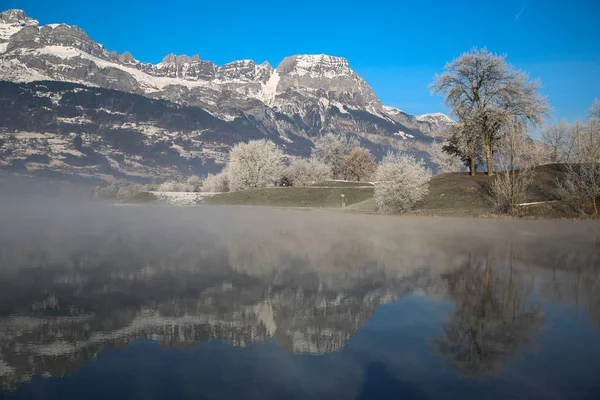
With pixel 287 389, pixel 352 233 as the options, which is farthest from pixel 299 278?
pixel 352 233

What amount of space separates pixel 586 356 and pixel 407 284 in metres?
8.17

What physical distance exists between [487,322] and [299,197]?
78101 mm

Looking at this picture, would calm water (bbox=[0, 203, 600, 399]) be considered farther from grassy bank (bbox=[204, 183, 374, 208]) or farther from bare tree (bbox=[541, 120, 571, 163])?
bare tree (bbox=[541, 120, 571, 163])

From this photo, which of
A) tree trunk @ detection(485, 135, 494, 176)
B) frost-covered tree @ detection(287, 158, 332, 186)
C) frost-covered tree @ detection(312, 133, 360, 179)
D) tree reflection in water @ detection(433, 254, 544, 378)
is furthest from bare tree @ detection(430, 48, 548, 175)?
frost-covered tree @ detection(312, 133, 360, 179)

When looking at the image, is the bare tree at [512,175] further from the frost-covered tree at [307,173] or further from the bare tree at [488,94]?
the frost-covered tree at [307,173]

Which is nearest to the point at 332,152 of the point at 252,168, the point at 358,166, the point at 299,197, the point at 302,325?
the point at 358,166

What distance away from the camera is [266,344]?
38.3ft

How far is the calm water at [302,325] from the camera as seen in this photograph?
931 centimetres

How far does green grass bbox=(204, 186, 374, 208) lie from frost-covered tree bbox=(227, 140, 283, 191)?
38.8 feet

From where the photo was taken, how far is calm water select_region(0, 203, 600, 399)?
30.6ft

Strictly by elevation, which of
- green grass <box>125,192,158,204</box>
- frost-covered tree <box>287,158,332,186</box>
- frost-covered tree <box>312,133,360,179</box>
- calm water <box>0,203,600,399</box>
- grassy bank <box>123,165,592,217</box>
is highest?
frost-covered tree <box>312,133,360,179</box>

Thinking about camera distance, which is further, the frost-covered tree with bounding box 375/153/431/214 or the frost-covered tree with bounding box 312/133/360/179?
the frost-covered tree with bounding box 312/133/360/179

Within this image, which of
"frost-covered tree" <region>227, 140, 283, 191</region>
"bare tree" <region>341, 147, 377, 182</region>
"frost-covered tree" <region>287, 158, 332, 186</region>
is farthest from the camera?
"bare tree" <region>341, 147, 377, 182</region>

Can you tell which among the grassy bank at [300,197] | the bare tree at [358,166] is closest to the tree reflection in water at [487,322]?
the grassy bank at [300,197]
